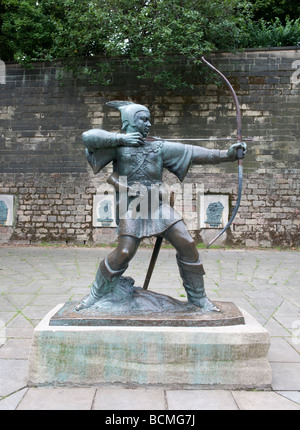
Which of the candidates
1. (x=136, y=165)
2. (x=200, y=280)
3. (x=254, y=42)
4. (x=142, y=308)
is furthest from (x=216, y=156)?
(x=254, y=42)

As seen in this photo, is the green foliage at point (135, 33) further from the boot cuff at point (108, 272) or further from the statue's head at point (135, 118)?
the boot cuff at point (108, 272)

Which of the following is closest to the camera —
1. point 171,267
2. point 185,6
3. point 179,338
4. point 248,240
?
point 179,338

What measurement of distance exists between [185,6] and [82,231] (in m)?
6.21

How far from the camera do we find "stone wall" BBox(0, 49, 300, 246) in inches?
365

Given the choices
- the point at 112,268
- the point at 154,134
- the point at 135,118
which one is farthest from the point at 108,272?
the point at 154,134

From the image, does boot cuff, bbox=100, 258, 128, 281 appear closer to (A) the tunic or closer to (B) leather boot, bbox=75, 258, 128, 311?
(B) leather boot, bbox=75, 258, 128, 311

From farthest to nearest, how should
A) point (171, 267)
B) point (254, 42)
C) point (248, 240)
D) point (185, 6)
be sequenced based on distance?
point (254, 42), point (248, 240), point (185, 6), point (171, 267)

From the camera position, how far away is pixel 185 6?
841cm

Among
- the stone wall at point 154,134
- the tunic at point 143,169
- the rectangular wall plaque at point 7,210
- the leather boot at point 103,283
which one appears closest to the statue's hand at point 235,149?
the tunic at point 143,169

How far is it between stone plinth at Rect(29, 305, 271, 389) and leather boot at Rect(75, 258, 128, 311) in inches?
12.7

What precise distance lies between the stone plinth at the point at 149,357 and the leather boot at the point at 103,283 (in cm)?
32

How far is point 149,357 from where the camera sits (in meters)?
2.43

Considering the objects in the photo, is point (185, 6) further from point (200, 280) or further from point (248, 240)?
point (200, 280)

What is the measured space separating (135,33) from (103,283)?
7.47 meters
